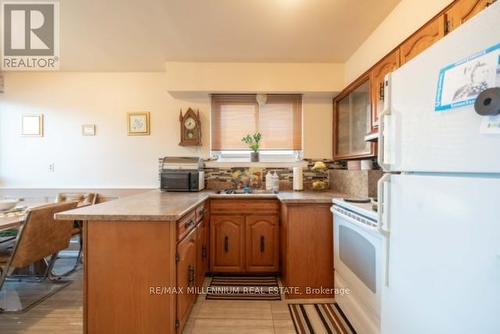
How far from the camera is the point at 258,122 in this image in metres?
3.18

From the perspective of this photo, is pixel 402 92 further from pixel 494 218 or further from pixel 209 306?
pixel 209 306

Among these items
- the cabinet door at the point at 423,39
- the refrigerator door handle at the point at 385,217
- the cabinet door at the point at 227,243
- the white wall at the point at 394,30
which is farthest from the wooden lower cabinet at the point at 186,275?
the white wall at the point at 394,30

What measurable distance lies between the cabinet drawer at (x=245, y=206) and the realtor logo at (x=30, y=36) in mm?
2234

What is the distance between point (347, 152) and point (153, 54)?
2.41 metres

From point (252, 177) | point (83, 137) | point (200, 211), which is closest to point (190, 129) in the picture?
point (252, 177)

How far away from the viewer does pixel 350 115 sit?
2.64 m

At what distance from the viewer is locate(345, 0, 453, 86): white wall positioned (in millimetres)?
1547

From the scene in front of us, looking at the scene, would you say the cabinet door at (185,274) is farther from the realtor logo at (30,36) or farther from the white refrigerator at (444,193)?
the realtor logo at (30,36)

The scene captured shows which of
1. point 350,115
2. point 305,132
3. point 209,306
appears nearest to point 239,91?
point 305,132

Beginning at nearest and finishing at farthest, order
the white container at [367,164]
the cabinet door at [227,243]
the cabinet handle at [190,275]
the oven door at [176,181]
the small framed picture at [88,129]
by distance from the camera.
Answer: the cabinet handle at [190,275], the white container at [367,164], the cabinet door at [227,243], the oven door at [176,181], the small framed picture at [88,129]

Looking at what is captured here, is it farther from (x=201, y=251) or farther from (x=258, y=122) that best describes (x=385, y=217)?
(x=258, y=122)

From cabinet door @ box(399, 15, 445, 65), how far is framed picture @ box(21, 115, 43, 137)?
13.6ft

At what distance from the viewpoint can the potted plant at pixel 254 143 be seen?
3.13m

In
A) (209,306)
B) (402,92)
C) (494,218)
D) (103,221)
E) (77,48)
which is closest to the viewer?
(494,218)
